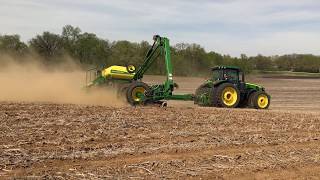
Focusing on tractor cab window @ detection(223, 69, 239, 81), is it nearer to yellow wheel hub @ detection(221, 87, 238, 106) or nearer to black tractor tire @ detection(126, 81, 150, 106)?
yellow wheel hub @ detection(221, 87, 238, 106)

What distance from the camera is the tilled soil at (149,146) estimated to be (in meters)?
7.80

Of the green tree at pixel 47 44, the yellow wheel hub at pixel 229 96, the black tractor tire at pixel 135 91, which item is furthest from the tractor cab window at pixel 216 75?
the green tree at pixel 47 44

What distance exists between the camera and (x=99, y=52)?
54.8 metres

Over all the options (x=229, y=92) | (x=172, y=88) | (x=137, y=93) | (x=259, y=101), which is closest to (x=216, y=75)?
(x=229, y=92)

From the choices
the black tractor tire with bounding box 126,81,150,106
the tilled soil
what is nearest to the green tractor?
the black tractor tire with bounding box 126,81,150,106

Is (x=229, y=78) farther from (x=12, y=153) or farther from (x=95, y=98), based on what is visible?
(x=12, y=153)

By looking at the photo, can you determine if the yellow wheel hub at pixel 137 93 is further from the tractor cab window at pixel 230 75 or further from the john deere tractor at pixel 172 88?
the tractor cab window at pixel 230 75

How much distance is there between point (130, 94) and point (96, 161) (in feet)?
40.0

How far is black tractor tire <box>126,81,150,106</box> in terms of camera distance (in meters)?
20.4

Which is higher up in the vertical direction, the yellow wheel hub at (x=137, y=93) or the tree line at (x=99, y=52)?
the tree line at (x=99, y=52)

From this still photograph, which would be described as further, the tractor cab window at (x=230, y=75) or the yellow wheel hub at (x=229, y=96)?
the tractor cab window at (x=230, y=75)

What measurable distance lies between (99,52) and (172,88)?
35.3 meters

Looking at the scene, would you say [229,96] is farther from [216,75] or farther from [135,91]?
[135,91]

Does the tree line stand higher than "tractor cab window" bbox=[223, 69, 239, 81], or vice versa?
the tree line
